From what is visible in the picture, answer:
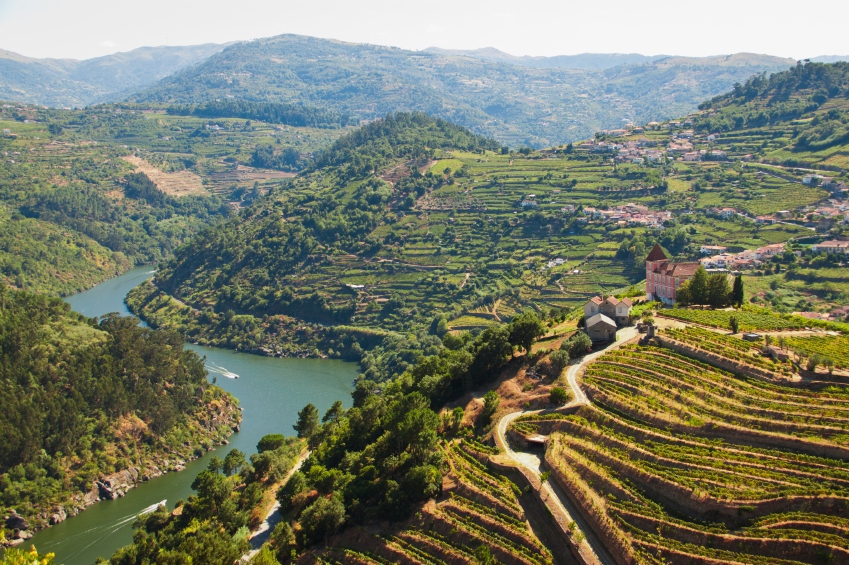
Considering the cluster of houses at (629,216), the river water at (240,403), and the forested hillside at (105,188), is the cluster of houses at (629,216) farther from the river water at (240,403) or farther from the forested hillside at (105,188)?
the forested hillside at (105,188)

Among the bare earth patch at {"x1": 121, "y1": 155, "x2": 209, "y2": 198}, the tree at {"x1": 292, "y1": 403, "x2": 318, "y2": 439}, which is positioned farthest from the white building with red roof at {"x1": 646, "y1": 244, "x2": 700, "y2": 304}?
the bare earth patch at {"x1": 121, "y1": 155, "x2": 209, "y2": 198}

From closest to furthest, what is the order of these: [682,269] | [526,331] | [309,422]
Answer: [526,331] < [682,269] < [309,422]

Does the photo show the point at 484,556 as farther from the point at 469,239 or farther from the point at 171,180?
the point at 171,180

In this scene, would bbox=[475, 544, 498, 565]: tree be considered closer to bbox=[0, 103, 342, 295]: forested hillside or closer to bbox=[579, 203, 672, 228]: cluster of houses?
bbox=[579, 203, 672, 228]: cluster of houses

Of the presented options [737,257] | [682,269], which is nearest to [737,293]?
[682,269]

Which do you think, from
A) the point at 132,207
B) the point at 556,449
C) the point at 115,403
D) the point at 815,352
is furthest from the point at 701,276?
the point at 132,207

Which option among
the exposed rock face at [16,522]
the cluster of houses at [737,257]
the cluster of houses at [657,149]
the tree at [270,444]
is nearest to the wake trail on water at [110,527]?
the exposed rock face at [16,522]
